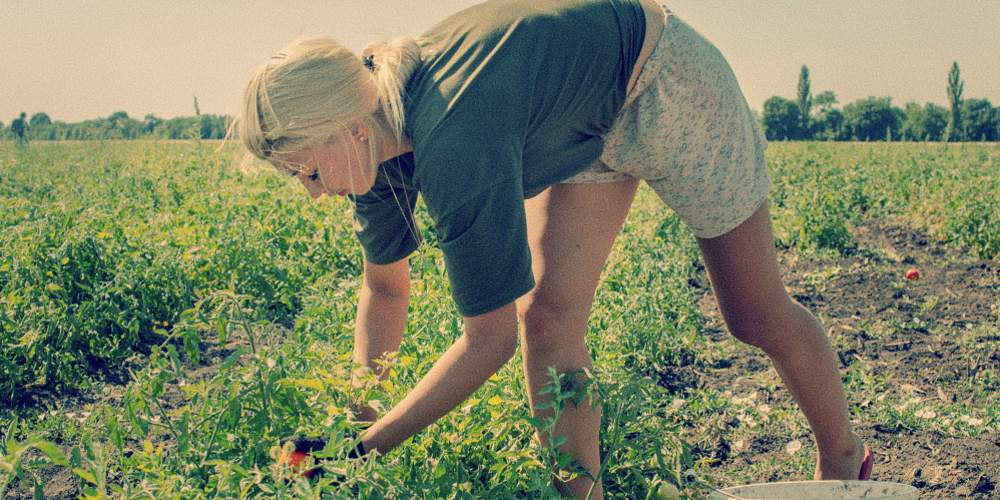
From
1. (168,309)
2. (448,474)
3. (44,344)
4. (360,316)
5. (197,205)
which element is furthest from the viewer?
(197,205)

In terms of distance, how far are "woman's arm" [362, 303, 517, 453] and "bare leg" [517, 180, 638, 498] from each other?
0.22 meters

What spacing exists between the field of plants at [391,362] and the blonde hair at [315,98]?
0.47 feet

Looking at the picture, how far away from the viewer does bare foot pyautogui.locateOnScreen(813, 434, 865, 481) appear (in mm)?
2316

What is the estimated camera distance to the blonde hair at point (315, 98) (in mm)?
1583

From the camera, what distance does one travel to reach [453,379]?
1.64 m

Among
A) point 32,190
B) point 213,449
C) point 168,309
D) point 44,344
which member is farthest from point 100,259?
point 32,190

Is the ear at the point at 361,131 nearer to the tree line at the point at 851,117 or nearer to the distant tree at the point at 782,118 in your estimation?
the tree line at the point at 851,117

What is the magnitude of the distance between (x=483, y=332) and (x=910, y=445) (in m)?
1.95

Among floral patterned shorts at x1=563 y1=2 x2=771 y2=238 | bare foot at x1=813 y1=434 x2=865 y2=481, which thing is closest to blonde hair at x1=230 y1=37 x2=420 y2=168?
floral patterned shorts at x1=563 y1=2 x2=771 y2=238

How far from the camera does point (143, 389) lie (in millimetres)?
1598

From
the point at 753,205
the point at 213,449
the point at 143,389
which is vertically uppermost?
the point at 753,205

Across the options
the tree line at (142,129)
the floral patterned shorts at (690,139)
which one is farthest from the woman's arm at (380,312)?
the tree line at (142,129)

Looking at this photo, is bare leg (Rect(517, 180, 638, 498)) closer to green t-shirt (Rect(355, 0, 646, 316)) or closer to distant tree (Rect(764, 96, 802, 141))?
green t-shirt (Rect(355, 0, 646, 316))

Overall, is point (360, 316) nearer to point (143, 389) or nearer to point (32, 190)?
point (143, 389)
